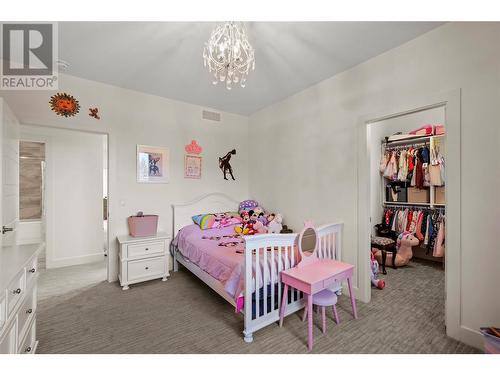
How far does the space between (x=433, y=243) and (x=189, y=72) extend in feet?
13.9

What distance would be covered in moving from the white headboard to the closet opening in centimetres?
235

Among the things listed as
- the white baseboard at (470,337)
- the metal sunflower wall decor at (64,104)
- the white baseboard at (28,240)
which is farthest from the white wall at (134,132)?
the white baseboard at (470,337)

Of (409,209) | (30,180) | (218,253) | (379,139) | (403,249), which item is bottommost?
(403,249)

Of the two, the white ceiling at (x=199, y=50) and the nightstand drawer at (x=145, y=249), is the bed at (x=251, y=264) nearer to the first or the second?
the nightstand drawer at (x=145, y=249)

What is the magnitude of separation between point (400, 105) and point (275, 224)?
2.07 meters

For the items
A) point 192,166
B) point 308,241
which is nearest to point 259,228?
point 308,241

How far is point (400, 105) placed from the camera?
2184 millimetres

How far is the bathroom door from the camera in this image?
5.99ft

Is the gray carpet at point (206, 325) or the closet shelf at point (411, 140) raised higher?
the closet shelf at point (411, 140)

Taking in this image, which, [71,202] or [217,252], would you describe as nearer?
[217,252]

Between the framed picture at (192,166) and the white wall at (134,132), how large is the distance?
81 mm

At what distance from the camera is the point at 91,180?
12.7ft

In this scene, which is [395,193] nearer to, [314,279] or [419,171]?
[419,171]

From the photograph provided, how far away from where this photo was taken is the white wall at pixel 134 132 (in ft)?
8.98
